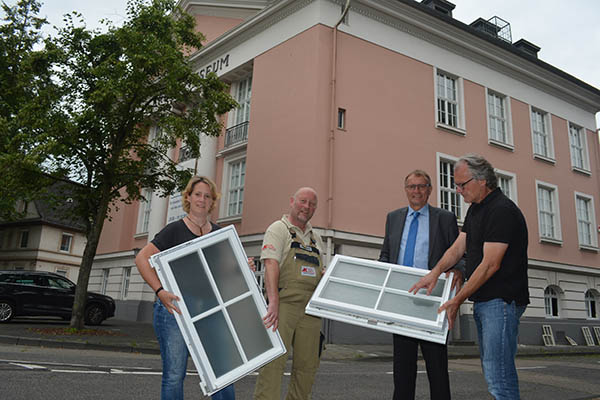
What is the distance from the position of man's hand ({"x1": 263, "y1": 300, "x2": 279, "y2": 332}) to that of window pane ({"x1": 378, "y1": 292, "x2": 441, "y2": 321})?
77 cm

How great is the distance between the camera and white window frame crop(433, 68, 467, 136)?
18.5 m

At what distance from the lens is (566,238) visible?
2133cm

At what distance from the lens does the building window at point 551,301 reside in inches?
804

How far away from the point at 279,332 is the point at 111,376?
389cm

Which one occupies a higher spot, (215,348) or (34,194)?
(34,194)

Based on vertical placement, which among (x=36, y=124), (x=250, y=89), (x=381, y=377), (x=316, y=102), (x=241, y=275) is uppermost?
(x=250, y=89)

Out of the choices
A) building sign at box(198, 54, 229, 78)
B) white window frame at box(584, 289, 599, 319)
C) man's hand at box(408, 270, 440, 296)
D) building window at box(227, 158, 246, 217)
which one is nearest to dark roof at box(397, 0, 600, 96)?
building sign at box(198, 54, 229, 78)

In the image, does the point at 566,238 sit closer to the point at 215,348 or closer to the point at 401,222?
the point at 401,222

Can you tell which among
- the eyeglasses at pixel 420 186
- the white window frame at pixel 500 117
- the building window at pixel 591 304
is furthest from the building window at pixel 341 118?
the building window at pixel 591 304

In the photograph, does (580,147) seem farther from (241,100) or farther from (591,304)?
(241,100)

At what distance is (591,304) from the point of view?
22.0 m

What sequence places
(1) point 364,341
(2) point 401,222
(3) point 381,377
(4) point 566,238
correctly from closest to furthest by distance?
(2) point 401,222 → (3) point 381,377 → (1) point 364,341 → (4) point 566,238

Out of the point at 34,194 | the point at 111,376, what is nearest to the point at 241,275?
the point at 111,376

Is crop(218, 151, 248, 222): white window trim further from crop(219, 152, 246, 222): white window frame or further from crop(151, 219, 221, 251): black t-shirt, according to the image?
crop(151, 219, 221, 251): black t-shirt
